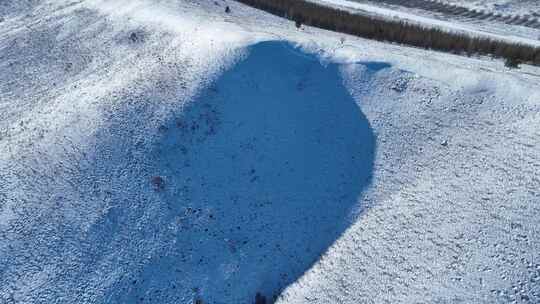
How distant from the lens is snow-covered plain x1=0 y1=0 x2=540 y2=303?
1315 cm

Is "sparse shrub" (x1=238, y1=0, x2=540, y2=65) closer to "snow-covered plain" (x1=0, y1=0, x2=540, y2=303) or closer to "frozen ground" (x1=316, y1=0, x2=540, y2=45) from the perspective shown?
"snow-covered plain" (x1=0, y1=0, x2=540, y2=303)

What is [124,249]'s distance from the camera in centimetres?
1495

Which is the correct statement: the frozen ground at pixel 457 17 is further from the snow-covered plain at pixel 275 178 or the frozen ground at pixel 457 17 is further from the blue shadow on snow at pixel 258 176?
the blue shadow on snow at pixel 258 176

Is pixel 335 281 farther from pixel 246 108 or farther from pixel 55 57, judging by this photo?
pixel 55 57

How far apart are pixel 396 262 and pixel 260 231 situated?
17.3ft

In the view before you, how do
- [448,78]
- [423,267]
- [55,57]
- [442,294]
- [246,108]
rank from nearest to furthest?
1. [442,294]
2. [423,267]
3. [448,78]
4. [246,108]
5. [55,57]

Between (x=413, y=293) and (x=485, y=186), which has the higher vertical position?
(x=485, y=186)

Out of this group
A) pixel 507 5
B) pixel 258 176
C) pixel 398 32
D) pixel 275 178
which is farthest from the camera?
pixel 507 5

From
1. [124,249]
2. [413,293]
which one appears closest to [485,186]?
[413,293]

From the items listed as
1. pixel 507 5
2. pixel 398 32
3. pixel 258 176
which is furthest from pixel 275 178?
pixel 507 5

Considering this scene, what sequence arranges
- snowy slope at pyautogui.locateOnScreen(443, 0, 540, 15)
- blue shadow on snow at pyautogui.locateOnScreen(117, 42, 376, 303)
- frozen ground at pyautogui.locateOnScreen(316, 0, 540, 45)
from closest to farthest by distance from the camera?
blue shadow on snow at pyautogui.locateOnScreen(117, 42, 376, 303) → frozen ground at pyautogui.locateOnScreen(316, 0, 540, 45) → snowy slope at pyautogui.locateOnScreen(443, 0, 540, 15)

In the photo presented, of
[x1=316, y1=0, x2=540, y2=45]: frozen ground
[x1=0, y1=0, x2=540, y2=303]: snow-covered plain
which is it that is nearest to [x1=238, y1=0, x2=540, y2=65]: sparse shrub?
[x1=0, y1=0, x2=540, y2=303]: snow-covered plain

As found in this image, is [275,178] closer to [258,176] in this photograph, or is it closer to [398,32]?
[258,176]

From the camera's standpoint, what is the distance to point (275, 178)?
16812 mm
